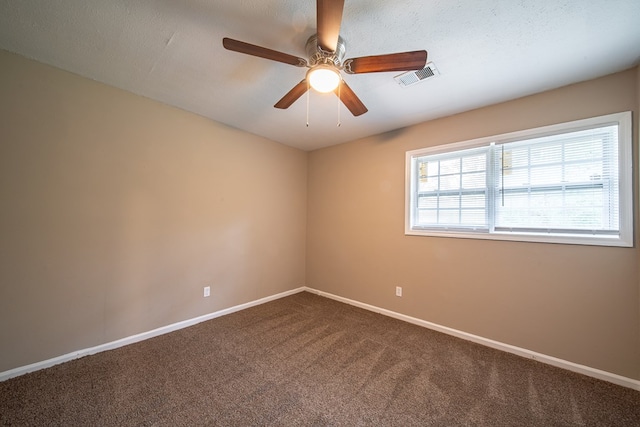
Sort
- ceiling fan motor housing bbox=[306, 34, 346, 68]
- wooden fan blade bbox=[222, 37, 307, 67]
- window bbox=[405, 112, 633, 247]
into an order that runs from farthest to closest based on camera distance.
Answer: window bbox=[405, 112, 633, 247], ceiling fan motor housing bbox=[306, 34, 346, 68], wooden fan blade bbox=[222, 37, 307, 67]

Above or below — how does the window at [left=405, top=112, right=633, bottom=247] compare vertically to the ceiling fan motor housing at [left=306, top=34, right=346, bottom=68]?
below

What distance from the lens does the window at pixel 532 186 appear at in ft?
6.27

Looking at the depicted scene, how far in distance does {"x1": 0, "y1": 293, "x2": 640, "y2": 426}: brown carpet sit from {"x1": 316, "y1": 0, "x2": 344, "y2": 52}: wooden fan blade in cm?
230

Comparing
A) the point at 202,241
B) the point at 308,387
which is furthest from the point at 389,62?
the point at 202,241

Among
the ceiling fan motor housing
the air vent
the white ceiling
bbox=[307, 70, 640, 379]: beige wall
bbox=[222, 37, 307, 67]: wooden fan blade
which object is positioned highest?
the white ceiling

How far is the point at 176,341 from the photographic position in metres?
2.38

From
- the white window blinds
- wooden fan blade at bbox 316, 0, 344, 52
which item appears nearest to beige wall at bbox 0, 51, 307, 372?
wooden fan blade at bbox 316, 0, 344, 52

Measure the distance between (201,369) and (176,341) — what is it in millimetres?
634

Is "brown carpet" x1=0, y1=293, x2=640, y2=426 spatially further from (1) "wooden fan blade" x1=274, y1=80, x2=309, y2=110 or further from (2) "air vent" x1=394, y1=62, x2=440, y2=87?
(2) "air vent" x1=394, y1=62, x2=440, y2=87

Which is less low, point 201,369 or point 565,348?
point 565,348

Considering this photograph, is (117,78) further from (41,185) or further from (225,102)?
(41,185)

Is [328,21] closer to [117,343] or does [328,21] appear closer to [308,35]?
[308,35]

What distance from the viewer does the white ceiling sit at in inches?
54.6

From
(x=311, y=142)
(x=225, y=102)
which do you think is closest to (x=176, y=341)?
(x=225, y=102)
